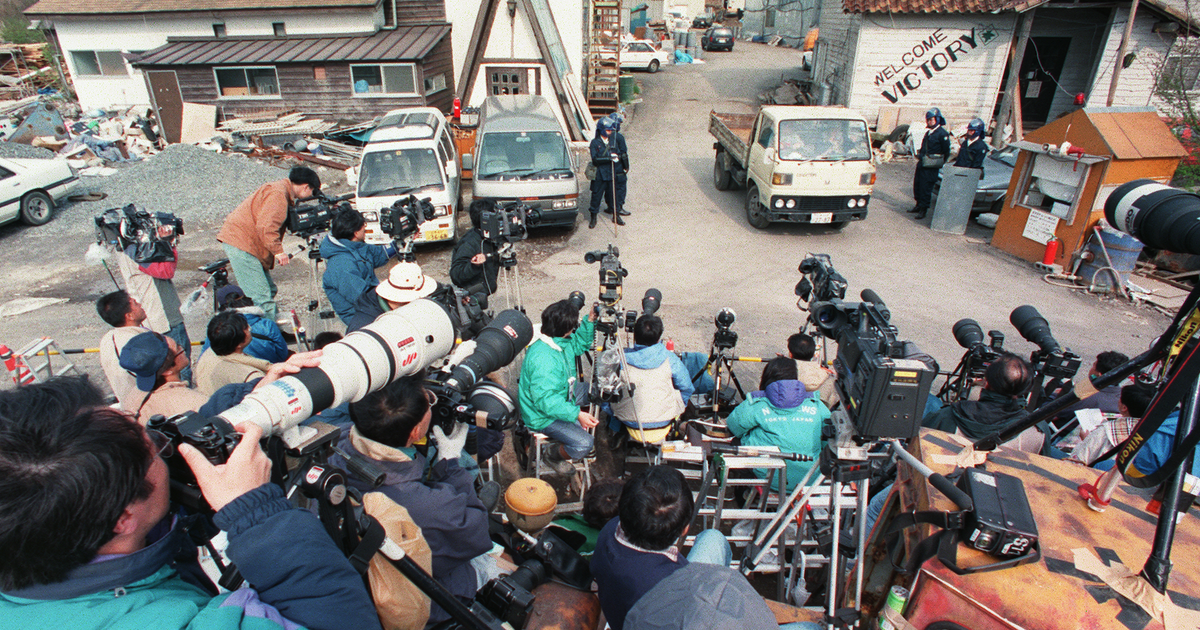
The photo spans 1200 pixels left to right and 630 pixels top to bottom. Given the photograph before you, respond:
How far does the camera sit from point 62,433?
4.68 ft

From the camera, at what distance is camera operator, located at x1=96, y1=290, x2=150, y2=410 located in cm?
375

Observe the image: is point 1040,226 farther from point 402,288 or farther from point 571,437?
point 402,288

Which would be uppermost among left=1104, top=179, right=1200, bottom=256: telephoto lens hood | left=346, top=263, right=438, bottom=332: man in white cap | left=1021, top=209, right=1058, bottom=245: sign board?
left=1104, top=179, right=1200, bottom=256: telephoto lens hood

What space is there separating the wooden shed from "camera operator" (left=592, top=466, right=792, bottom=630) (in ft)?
27.3

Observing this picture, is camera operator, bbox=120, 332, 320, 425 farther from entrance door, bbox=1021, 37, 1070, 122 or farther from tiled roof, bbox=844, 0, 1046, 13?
entrance door, bbox=1021, 37, 1070, 122

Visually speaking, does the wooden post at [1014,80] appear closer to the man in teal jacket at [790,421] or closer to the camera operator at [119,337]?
the man in teal jacket at [790,421]

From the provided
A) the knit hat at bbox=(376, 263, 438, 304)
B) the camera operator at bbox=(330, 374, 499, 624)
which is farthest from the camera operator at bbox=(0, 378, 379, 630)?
the knit hat at bbox=(376, 263, 438, 304)

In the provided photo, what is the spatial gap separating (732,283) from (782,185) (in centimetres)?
229

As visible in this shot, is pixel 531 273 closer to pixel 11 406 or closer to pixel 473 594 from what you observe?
pixel 473 594

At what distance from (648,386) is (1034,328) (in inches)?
115

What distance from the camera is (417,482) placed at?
2459 millimetres

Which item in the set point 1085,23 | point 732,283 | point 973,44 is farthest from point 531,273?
point 1085,23

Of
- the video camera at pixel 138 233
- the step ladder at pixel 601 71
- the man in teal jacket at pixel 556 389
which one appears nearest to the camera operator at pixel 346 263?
the video camera at pixel 138 233

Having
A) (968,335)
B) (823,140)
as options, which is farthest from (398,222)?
(823,140)
